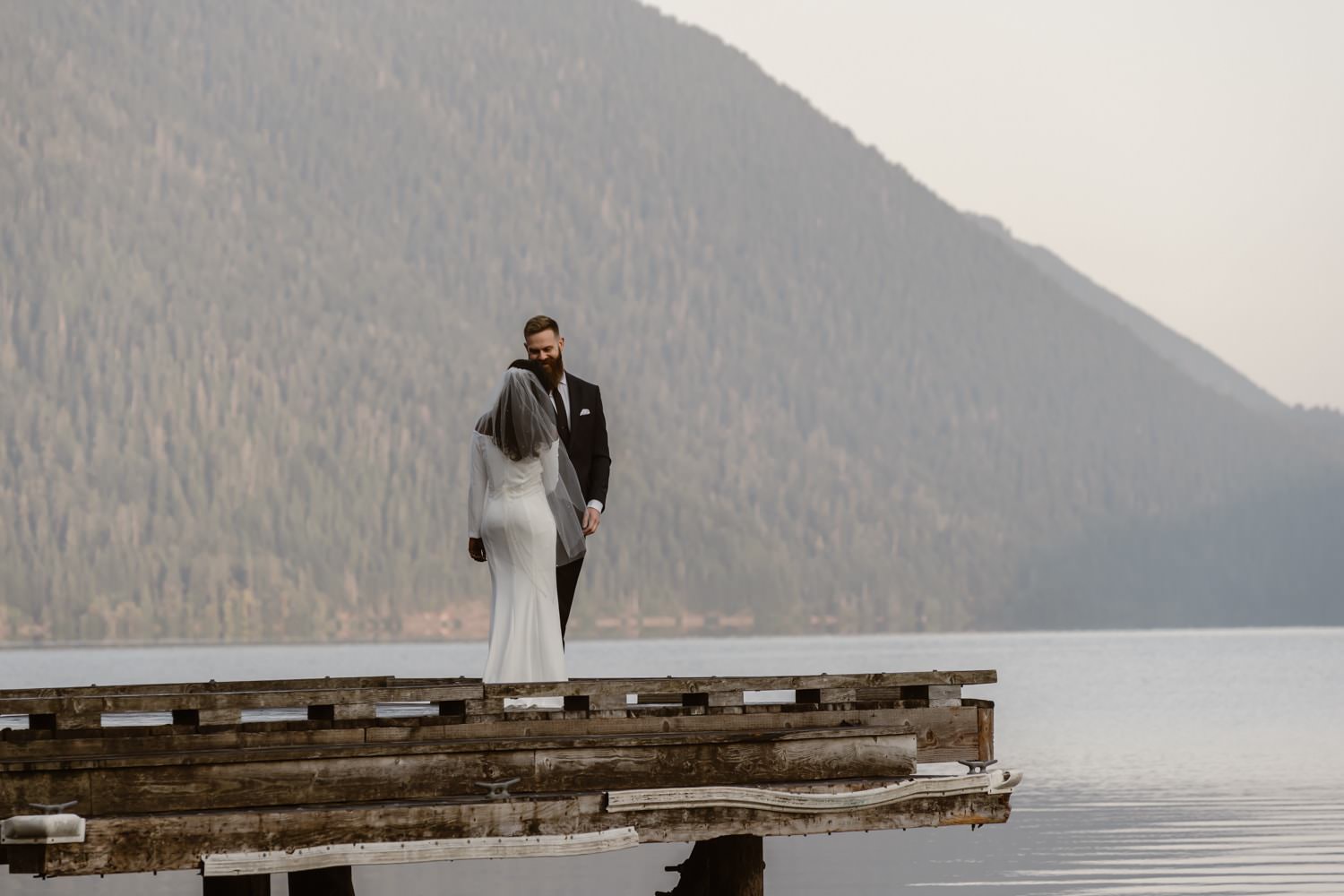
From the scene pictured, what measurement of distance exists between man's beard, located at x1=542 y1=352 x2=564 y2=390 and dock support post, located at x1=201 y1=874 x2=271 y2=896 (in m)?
3.54

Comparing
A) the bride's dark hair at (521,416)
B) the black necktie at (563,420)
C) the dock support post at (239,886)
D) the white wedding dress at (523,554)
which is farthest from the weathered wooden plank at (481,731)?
the black necktie at (563,420)

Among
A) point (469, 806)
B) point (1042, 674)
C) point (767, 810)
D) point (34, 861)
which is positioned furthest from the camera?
point (1042, 674)

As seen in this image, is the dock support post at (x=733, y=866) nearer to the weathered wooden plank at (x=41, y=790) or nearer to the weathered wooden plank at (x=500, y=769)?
the weathered wooden plank at (x=500, y=769)

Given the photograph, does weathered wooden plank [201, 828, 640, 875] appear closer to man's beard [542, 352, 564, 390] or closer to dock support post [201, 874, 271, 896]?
dock support post [201, 874, 271, 896]

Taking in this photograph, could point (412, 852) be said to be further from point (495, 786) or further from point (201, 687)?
point (201, 687)

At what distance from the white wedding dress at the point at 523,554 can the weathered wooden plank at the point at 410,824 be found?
3.46 meters

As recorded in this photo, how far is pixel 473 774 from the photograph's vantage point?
9.00 meters

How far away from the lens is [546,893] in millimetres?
20328

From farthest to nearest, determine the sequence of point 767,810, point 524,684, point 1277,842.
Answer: point 1277,842
point 524,684
point 767,810

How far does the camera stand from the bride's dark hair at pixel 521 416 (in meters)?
12.6

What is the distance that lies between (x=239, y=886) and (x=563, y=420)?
383 centimetres

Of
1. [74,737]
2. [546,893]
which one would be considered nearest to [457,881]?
[546,893]

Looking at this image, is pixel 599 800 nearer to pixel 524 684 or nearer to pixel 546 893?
pixel 524 684

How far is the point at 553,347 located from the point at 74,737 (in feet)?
12.9
